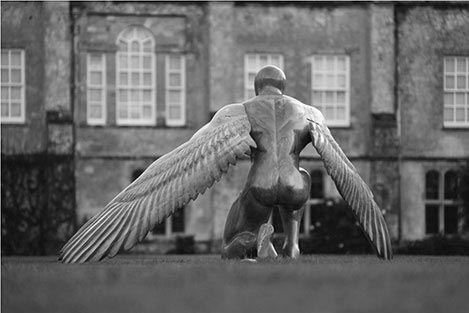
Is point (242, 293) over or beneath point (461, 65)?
beneath

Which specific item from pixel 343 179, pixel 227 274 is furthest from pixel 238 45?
pixel 227 274

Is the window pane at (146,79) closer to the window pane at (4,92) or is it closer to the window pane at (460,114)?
the window pane at (4,92)

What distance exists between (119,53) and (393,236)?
874cm

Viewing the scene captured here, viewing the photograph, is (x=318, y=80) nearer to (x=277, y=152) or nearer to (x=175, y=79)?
(x=175, y=79)

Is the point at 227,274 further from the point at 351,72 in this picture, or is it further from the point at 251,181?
the point at 351,72

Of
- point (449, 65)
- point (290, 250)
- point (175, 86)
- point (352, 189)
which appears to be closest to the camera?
point (290, 250)

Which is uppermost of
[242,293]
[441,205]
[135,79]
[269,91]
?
[135,79]

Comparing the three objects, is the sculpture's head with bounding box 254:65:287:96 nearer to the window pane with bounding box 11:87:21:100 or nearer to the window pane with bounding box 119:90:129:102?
the window pane with bounding box 119:90:129:102

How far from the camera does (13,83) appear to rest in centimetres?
3181

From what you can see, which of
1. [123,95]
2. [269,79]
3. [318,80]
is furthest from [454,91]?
[269,79]

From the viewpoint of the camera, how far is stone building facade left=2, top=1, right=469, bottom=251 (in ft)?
103

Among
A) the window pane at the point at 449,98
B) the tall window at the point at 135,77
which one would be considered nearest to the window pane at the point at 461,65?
the window pane at the point at 449,98

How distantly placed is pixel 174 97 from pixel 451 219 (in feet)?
27.1

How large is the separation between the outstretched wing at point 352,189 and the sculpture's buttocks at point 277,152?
0.17m
